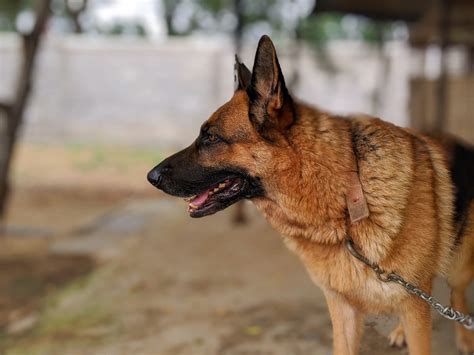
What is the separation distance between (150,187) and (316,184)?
1004 centimetres

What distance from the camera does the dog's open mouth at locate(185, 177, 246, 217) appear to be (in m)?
2.77

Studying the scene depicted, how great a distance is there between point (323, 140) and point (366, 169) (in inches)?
8.6

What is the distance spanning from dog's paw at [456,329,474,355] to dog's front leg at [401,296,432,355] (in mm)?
534

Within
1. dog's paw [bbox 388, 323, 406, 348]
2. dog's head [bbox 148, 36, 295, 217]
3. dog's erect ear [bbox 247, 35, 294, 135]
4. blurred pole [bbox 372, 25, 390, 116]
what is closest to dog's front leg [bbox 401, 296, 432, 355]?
dog's paw [bbox 388, 323, 406, 348]

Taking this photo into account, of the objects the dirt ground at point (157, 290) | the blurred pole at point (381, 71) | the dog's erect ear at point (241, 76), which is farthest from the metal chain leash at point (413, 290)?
the blurred pole at point (381, 71)

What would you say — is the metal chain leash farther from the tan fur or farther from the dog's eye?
the dog's eye

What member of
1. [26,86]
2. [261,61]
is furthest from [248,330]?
[26,86]

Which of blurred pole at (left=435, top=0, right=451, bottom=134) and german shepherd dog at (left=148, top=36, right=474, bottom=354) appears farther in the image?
blurred pole at (left=435, top=0, right=451, bottom=134)

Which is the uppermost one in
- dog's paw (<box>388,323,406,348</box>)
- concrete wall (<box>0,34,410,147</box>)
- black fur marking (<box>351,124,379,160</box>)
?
black fur marking (<box>351,124,379,160</box>)

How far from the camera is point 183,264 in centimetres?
652

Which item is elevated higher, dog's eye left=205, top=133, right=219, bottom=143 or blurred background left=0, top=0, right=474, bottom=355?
dog's eye left=205, top=133, right=219, bottom=143

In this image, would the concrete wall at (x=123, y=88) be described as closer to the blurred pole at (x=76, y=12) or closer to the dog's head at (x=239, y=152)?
the blurred pole at (x=76, y=12)

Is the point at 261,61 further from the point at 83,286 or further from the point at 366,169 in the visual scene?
the point at 83,286

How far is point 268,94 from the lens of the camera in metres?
2.62
